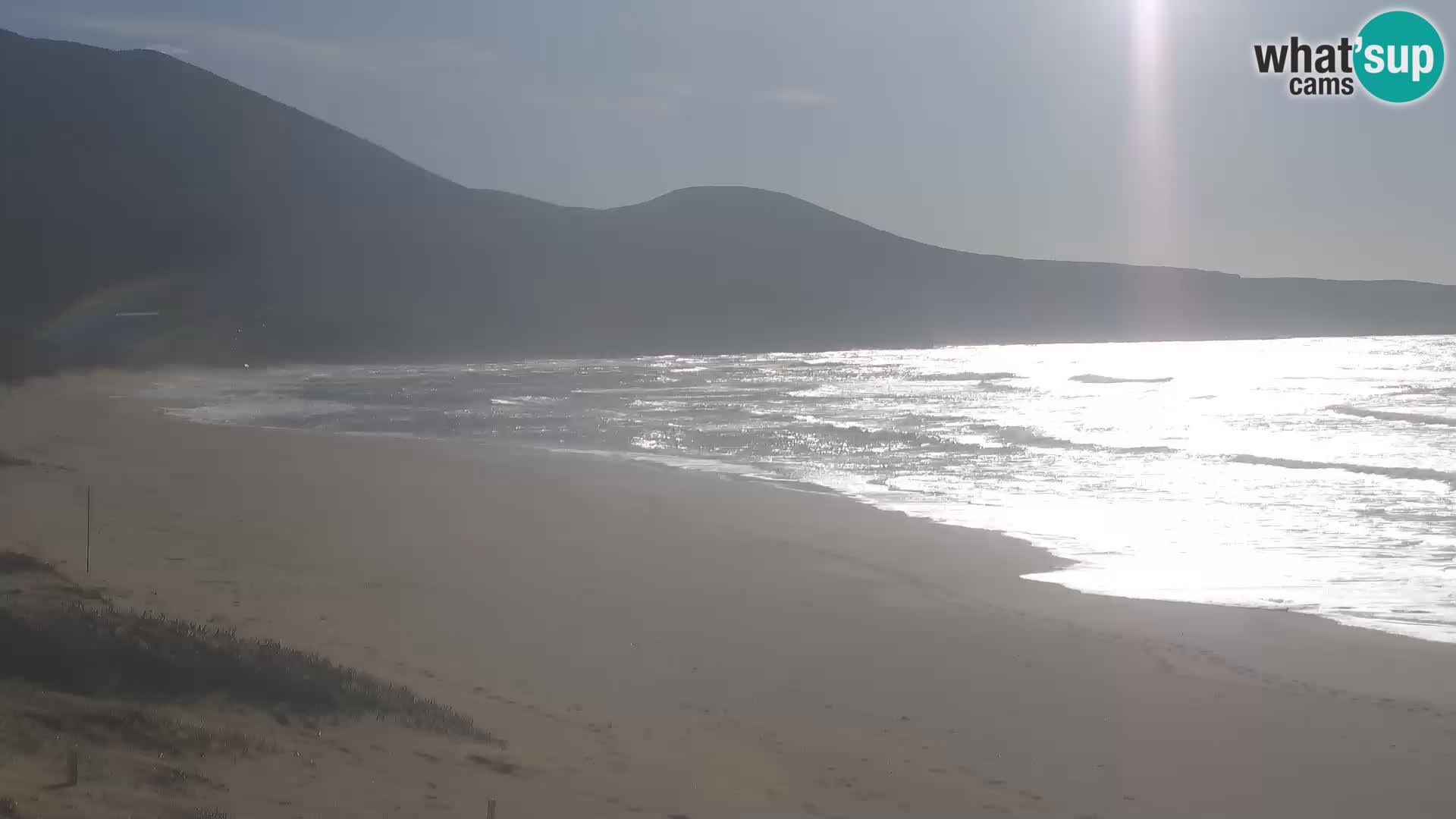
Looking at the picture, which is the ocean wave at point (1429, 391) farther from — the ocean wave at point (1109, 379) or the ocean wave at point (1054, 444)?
the ocean wave at point (1054, 444)

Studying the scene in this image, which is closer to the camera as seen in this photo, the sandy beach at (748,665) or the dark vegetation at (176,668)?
the dark vegetation at (176,668)

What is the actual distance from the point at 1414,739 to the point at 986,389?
37.1 meters

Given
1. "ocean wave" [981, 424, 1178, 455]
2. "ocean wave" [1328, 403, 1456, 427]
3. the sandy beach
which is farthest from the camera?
"ocean wave" [1328, 403, 1456, 427]

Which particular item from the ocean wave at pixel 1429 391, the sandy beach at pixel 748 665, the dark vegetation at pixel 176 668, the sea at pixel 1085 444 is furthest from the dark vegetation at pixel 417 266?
the dark vegetation at pixel 176 668

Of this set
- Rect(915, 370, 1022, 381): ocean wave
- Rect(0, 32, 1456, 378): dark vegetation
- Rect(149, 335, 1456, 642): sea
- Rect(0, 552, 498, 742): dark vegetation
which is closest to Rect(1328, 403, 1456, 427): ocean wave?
Rect(149, 335, 1456, 642): sea

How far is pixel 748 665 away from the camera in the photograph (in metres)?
7.36

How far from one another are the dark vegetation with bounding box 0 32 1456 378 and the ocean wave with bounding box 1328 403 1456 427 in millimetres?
56247

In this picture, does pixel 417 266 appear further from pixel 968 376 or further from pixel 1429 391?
pixel 1429 391

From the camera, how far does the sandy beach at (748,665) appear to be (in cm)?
516

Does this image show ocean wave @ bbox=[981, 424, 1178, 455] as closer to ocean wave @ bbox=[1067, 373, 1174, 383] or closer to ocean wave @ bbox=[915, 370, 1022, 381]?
ocean wave @ bbox=[915, 370, 1022, 381]

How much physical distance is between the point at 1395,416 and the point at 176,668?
2960cm

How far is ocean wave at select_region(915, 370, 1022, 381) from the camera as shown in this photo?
5091cm

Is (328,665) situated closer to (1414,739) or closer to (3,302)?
(1414,739)

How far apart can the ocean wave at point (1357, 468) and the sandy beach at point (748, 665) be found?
8.69 m
